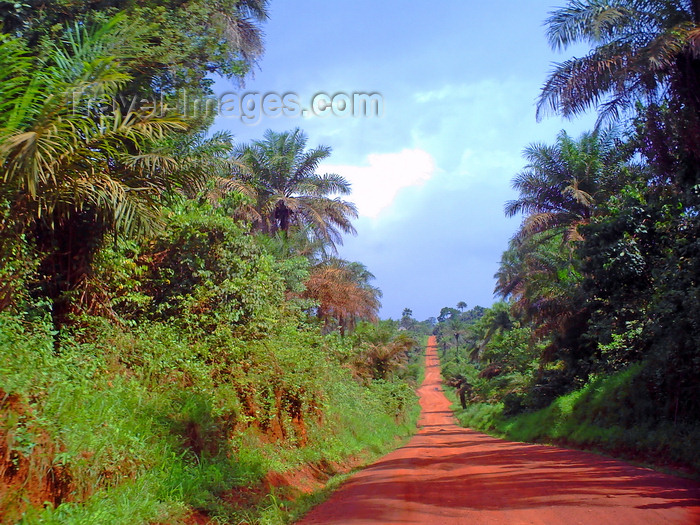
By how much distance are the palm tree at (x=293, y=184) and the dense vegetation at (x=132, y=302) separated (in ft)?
31.3

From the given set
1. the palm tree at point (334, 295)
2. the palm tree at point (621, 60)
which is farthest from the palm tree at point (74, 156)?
the palm tree at point (334, 295)

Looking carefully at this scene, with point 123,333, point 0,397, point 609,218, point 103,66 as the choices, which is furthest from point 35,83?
point 609,218

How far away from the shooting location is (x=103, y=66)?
7.57m

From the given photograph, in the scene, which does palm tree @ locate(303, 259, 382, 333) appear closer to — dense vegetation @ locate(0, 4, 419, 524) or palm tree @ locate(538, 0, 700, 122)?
dense vegetation @ locate(0, 4, 419, 524)

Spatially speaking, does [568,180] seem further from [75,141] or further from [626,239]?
[75,141]

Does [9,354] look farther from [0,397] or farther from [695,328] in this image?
[695,328]

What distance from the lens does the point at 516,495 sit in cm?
837

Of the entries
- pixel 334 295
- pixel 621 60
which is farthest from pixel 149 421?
pixel 334 295

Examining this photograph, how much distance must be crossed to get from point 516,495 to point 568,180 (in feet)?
69.1

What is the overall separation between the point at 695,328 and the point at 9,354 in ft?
45.3

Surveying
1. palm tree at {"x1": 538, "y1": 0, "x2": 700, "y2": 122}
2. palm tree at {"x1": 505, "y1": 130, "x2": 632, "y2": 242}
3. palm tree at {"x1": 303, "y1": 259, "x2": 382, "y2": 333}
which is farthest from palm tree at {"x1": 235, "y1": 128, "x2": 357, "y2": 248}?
palm tree at {"x1": 538, "y1": 0, "x2": 700, "y2": 122}

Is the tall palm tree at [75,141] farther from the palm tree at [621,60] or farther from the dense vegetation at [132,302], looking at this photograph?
the palm tree at [621,60]

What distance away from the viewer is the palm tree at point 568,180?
84.9ft

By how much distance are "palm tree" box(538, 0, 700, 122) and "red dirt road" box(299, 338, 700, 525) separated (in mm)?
7953
